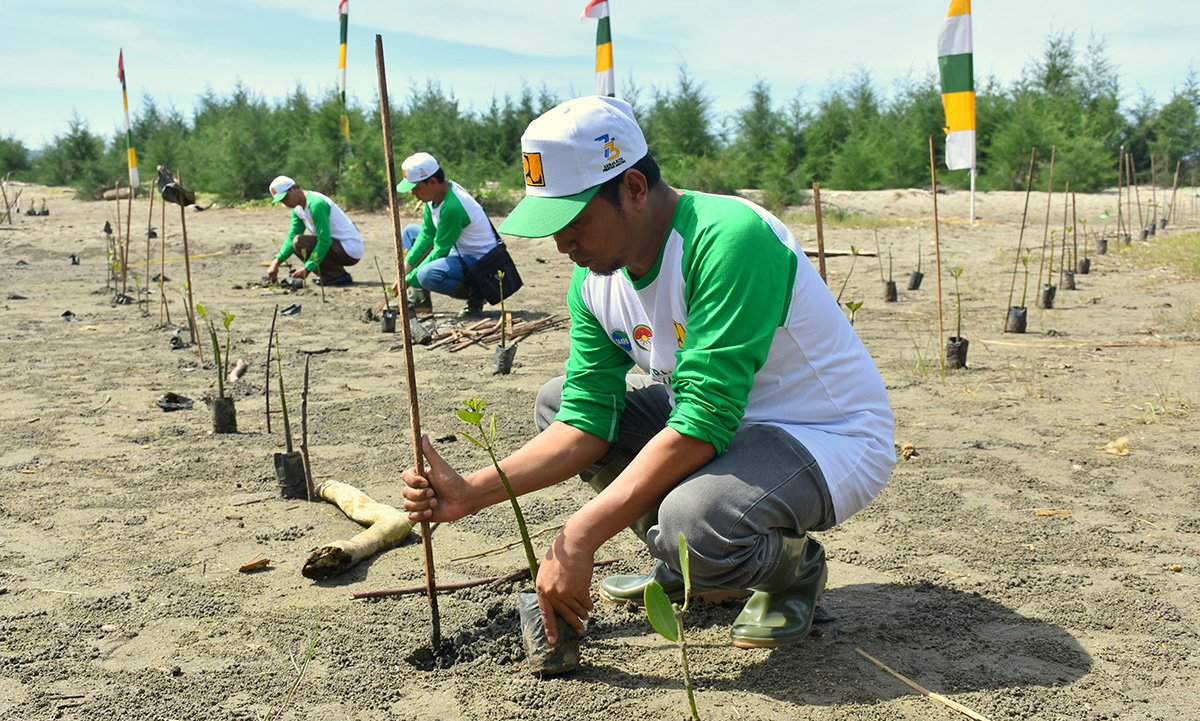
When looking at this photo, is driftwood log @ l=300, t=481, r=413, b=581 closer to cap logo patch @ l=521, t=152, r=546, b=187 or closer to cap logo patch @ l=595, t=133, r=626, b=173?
cap logo patch @ l=521, t=152, r=546, b=187

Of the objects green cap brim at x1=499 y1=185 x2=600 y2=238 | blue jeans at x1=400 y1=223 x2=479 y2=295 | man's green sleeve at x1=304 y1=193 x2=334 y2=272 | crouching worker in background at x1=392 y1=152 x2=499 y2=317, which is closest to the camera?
green cap brim at x1=499 y1=185 x2=600 y2=238

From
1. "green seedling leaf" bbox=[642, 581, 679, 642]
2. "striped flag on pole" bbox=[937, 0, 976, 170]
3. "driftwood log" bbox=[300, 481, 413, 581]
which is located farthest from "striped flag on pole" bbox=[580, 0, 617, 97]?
"green seedling leaf" bbox=[642, 581, 679, 642]

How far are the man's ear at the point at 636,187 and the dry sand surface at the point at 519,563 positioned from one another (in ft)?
3.58

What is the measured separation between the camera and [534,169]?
5.91ft

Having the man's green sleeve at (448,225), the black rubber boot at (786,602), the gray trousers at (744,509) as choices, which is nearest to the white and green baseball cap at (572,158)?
the gray trousers at (744,509)

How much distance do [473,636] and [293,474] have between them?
1283 millimetres

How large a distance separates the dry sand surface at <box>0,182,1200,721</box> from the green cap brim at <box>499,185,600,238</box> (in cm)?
102

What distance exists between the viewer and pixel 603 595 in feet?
7.73

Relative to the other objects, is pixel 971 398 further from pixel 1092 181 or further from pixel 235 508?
pixel 1092 181

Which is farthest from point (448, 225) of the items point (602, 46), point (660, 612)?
point (660, 612)

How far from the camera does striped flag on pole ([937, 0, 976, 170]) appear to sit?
6.10 meters

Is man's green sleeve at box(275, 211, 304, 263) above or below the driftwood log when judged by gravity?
above

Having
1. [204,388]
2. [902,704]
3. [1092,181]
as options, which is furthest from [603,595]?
[1092,181]

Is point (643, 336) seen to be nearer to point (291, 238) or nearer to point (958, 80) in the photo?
point (958, 80)
